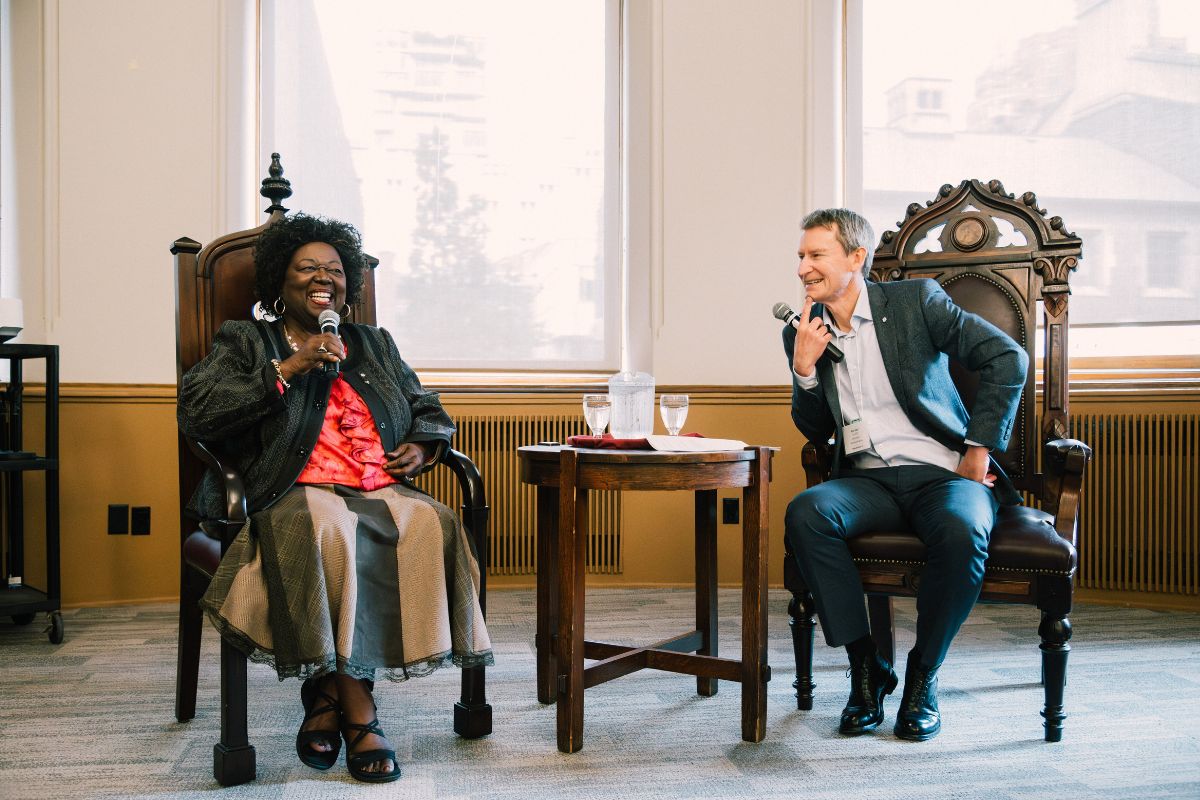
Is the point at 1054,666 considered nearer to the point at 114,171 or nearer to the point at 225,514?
the point at 225,514

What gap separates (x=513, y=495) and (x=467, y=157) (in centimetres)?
141

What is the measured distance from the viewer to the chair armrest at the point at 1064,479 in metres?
2.30

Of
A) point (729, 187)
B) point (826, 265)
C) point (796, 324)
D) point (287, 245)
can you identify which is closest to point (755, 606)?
point (796, 324)

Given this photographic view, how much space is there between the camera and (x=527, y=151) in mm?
4086

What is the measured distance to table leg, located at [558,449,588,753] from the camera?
206 cm

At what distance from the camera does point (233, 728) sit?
75.4 inches

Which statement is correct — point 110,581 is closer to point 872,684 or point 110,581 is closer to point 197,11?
point 197,11

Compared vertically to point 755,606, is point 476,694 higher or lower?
lower

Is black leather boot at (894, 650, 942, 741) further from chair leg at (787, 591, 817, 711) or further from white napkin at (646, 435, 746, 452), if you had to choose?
white napkin at (646, 435, 746, 452)

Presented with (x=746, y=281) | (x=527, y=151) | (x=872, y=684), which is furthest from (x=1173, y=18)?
(x=872, y=684)

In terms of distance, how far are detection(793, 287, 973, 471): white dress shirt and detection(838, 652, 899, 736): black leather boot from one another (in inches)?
20.1

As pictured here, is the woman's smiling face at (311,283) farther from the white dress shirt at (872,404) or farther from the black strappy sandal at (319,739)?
the white dress shirt at (872,404)

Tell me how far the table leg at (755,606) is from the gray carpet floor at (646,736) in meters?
0.07

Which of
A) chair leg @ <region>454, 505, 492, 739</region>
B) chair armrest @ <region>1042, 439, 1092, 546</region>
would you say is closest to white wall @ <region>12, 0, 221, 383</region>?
chair leg @ <region>454, 505, 492, 739</region>
